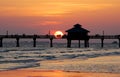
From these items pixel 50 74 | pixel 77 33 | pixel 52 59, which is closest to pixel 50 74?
pixel 50 74

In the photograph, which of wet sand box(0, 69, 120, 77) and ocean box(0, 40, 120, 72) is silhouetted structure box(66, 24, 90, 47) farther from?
wet sand box(0, 69, 120, 77)

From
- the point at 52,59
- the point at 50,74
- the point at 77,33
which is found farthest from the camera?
the point at 77,33

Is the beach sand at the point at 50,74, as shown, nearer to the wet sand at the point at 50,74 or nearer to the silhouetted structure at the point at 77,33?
the wet sand at the point at 50,74

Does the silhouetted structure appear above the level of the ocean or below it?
above

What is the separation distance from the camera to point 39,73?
3169 cm

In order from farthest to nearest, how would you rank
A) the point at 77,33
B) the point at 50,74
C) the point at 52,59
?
1. the point at 77,33
2. the point at 52,59
3. the point at 50,74

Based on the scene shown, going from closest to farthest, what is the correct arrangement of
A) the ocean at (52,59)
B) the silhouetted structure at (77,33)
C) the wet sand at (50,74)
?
the wet sand at (50,74)
the ocean at (52,59)
the silhouetted structure at (77,33)

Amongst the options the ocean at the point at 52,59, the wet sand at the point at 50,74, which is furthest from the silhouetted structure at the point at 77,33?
the wet sand at the point at 50,74

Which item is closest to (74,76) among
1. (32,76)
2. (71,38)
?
(32,76)

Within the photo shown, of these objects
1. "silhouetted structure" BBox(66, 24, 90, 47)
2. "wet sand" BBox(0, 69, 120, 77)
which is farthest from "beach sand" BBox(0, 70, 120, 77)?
"silhouetted structure" BBox(66, 24, 90, 47)

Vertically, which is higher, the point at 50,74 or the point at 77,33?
the point at 77,33

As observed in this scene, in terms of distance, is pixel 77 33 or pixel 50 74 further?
pixel 77 33

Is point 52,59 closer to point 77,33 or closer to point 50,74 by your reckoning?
point 50,74

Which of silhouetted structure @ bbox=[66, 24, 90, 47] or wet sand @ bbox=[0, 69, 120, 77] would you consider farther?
silhouetted structure @ bbox=[66, 24, 90, 47]
